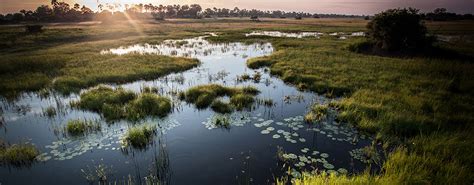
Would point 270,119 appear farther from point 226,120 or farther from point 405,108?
point 405,108

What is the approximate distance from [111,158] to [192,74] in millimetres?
14795

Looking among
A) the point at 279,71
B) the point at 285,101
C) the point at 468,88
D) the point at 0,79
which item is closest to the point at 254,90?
the point at 285,101

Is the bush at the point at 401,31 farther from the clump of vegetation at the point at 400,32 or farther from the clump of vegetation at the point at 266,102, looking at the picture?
the clump of vegetation at the point at 266,102

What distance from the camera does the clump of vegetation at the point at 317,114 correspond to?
12695 mm

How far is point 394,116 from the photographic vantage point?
469 inches

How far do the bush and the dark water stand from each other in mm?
20069

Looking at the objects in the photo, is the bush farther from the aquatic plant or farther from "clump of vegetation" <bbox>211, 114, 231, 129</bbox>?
"clump of vegetation" <bbox>211, 114, 231, 129</bbox>

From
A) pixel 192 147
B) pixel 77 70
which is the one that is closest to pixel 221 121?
pixel 192 147

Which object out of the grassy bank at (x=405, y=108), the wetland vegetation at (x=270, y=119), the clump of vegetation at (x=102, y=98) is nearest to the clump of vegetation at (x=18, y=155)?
the wetland vegetation at (x=270, y=119)

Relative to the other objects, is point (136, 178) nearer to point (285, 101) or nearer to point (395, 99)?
point (285, 101)

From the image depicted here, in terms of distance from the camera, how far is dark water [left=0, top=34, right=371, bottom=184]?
8.62m

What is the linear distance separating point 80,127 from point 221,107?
6.58 meters

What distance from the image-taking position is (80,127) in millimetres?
11703

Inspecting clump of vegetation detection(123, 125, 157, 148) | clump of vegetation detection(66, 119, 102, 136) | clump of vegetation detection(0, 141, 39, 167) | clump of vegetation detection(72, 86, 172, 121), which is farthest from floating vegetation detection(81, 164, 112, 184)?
clump of vegetation detection(72, 86, 172, 121)
